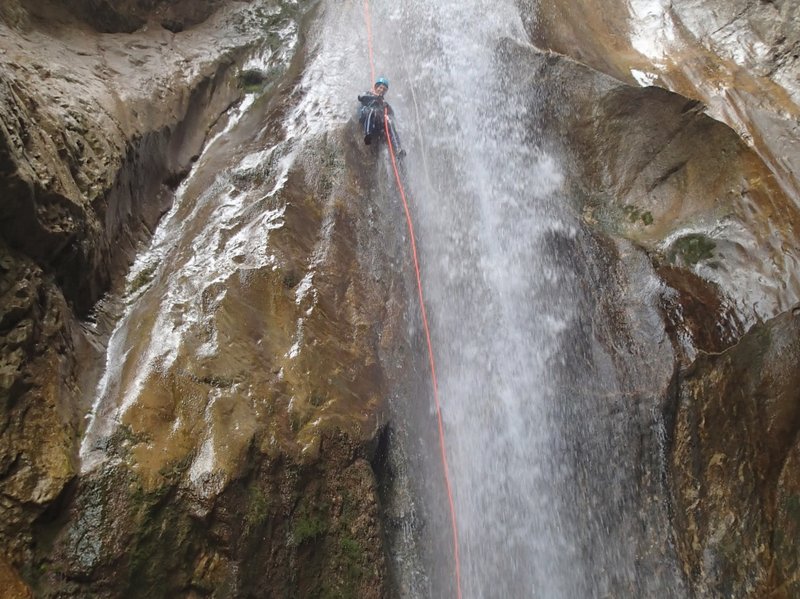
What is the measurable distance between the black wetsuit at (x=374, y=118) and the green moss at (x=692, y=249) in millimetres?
3780

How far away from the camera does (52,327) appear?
152 inches

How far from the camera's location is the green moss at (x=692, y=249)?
221 inches

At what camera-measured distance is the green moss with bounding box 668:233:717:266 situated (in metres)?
5.62

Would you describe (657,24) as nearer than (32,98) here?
No

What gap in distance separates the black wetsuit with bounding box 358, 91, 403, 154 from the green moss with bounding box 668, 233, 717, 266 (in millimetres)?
3780

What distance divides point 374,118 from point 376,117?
48mm

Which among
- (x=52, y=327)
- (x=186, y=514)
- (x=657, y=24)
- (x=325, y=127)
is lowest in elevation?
(x=186, y=514)

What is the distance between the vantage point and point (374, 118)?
23.4 ft

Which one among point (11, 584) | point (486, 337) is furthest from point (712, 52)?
point (11, 584)

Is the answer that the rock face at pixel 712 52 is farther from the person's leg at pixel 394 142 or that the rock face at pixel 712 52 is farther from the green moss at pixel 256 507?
the green moss at pixel 256 507

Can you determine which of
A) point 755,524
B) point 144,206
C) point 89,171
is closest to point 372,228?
point 144,206

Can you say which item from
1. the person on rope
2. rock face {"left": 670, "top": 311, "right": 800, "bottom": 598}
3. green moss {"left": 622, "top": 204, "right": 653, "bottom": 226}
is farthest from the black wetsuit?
rock face {"left": 670, "top": 311, "right": 800, "bottom": 598}

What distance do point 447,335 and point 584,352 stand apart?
159cm

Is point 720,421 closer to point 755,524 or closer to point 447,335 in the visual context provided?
point 755,524
